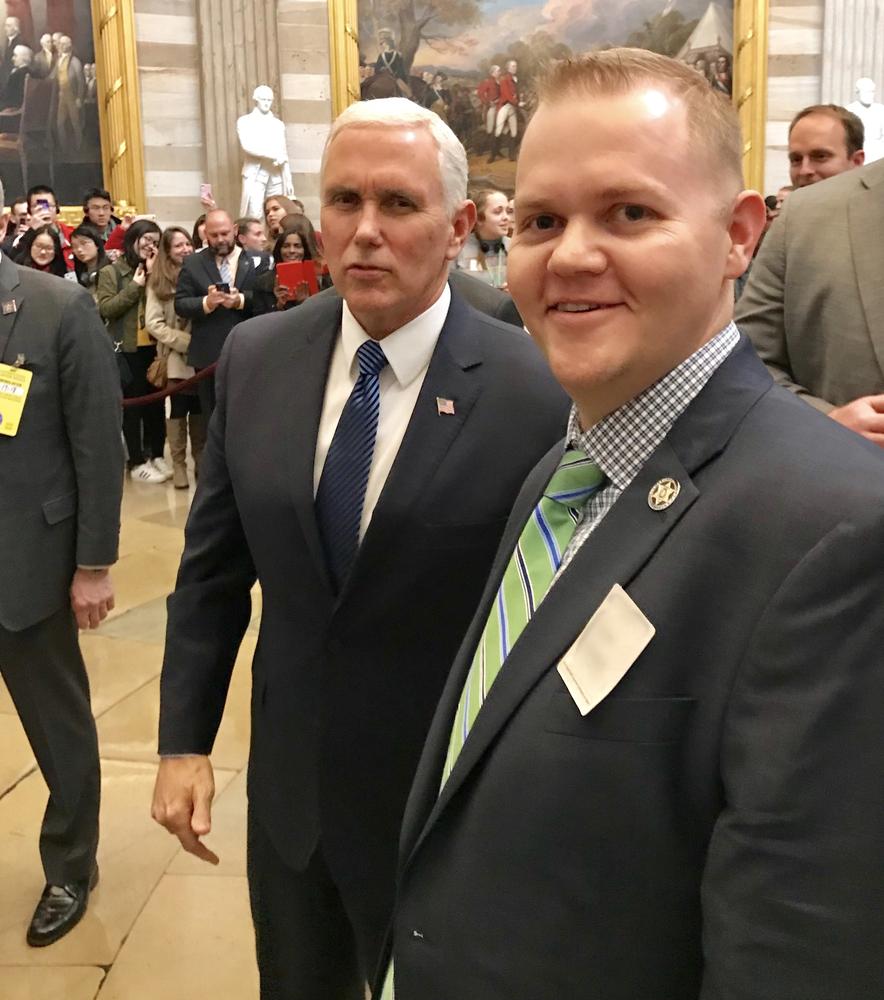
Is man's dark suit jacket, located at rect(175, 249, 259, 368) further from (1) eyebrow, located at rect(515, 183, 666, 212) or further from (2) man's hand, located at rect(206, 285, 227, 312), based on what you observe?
(1) eyebrow, located at rect(515, 183, 666, 212)

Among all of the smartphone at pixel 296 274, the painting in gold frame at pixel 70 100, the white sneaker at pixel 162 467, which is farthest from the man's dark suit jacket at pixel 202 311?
the painting in gold frame at pixel 70 100

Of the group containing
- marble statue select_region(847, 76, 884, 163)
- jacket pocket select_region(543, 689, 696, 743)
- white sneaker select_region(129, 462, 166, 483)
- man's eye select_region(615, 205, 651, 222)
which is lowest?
white sneaker select_region(129, 462, 166, 483)

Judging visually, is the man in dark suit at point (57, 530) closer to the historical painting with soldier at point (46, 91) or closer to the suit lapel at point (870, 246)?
the suit lapel at point (870, 246)

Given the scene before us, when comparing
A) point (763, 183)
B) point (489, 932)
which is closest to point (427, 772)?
point (489, 932)

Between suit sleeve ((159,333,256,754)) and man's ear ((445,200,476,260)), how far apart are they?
1.52ft

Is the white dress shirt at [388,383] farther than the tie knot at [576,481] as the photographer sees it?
Yes

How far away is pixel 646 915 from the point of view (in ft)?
3.39

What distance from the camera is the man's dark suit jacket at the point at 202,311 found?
7.87m

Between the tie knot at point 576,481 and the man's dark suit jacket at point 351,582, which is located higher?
the tie knot at point 576,481

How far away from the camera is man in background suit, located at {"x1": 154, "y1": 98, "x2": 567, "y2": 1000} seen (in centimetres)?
178

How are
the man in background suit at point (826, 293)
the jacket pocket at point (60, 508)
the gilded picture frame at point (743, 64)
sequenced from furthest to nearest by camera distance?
the gilded picture frame at point (743, 64) → the jacket pocket at point (60, 508) → the man in background suit at point (826, 293)

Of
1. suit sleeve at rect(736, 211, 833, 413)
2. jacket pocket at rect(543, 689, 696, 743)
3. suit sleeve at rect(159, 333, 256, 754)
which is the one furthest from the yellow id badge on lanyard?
jacket pocket at rect(543, 689, 696, 743)

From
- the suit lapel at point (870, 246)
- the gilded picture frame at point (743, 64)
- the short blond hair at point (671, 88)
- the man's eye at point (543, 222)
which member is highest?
the gilded picture frame at point (743, 64)

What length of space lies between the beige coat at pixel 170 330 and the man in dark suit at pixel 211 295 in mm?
225
